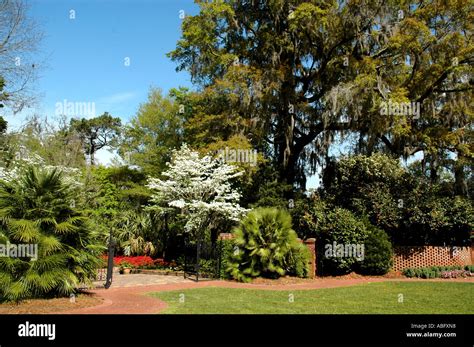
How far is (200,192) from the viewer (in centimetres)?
1950

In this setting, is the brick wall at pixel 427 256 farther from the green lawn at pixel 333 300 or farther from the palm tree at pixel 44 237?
the palm tree at pixel 44 237

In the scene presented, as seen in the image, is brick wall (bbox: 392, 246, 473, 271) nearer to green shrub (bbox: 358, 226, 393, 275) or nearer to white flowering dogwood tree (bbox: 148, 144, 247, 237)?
green shrub (bbox: 358, 226, 393, 275)

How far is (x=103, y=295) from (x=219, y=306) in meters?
3.52

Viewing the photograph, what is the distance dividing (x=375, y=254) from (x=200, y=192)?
7867 mm

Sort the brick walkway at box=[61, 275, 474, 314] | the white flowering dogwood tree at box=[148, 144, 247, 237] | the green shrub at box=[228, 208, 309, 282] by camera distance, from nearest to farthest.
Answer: the brick walkway at box=[61, 275, 474, 314], the green shrub at box=[228, 208, 309, 282], the white flowering dogwood tree at box=[148, 144, 247, 237]

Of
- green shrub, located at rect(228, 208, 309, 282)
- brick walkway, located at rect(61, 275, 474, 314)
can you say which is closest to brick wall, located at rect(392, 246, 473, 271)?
brick walkway, located at rect(61, 275, 474, 314)

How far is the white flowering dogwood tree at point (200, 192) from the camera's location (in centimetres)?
1862

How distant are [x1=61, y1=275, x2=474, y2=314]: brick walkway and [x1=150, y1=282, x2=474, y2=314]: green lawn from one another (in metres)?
0.53

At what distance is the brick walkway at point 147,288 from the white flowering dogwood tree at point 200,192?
11.2 feet

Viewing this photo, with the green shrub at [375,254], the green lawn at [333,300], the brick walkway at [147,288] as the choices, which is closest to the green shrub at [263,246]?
the brick walkway at [147,288]

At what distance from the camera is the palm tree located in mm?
9055

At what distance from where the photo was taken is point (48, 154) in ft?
99.3

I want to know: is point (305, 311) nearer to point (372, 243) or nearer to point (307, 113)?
point (372, 243)
